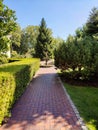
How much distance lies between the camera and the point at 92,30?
18.9 m

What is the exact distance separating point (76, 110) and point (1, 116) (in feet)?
9.58

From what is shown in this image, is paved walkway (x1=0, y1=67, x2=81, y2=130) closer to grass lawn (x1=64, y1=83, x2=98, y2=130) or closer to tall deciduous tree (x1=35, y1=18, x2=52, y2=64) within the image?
grass lawn (x1=64, y1=83, x2=98, y2=130)

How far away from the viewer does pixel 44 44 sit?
3180 centimetres

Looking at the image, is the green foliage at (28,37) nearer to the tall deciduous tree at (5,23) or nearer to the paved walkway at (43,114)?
the paved walkway at (43,114)

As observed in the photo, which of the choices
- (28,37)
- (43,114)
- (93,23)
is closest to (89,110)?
(43,114)

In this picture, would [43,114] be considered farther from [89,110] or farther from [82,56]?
[82,56]

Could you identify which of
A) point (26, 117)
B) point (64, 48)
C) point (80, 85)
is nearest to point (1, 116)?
point (26, 117)

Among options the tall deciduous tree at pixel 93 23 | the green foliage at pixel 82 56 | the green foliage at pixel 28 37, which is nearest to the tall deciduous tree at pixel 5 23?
the green foliage at pixel 82 56

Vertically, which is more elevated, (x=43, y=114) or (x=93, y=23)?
(x=93, y=23)

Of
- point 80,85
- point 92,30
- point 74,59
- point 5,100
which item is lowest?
point 80,85

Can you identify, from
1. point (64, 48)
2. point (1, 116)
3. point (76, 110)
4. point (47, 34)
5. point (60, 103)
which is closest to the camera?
point (1, 116)

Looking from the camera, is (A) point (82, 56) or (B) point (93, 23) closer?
(A) point (82, 56)

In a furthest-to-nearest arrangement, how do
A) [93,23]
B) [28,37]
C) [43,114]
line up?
[28,37] < [93,23] < [43,114]

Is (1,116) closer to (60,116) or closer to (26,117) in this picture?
(26,117)
